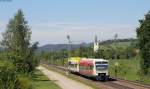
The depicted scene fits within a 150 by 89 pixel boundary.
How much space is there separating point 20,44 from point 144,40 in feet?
70.5

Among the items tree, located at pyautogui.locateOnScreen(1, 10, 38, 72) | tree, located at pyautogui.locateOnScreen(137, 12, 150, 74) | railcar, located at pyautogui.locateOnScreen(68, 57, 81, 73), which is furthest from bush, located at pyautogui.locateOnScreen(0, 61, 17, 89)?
railcar, located at pyautogui.locateOnScreen(68, 57, 81, 73)

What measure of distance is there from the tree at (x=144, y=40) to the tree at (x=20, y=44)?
58.0 ft

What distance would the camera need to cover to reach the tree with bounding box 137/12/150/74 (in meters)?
80.6

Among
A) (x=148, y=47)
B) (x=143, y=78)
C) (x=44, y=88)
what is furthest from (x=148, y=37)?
(x=44, y=88)

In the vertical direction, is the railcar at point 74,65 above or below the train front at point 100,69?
above

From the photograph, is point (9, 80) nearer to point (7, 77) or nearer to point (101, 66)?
point (7, 77)

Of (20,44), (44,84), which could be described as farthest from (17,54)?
(20,44)

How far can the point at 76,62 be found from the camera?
89625 mm

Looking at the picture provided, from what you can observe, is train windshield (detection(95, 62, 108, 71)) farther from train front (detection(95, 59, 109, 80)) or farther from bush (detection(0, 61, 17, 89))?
bush (detection(0, 61, 17, 89))

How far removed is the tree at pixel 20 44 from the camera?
60834 mm

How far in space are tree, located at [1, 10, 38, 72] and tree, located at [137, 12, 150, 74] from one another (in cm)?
1767

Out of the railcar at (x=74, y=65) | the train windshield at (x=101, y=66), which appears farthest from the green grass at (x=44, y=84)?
the railcar at (x=74, y=65)

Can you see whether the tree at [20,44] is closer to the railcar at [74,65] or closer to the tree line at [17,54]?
the tree line at [17,54]

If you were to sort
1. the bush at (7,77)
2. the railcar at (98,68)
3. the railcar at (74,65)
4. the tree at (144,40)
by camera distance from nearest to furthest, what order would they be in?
the bush at (7,77) < the railcar at (98,68) < the tree at (144,40) < the railcar at (74,65)
